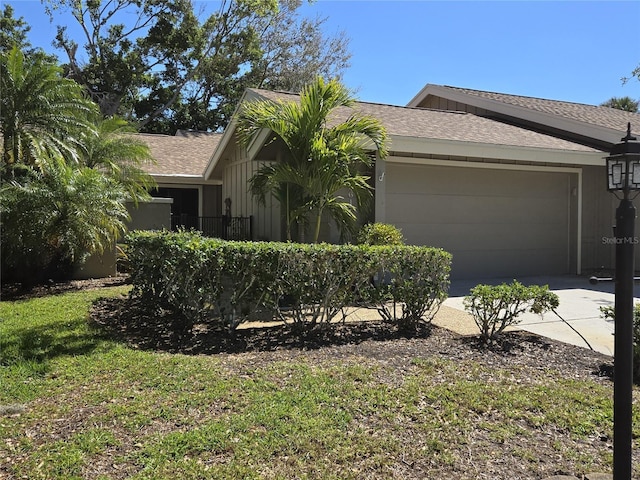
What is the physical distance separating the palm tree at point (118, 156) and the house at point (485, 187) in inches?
85.8

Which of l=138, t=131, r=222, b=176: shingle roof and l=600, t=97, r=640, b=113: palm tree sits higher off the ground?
l=600, t=97, r=640, b=113: palm tree

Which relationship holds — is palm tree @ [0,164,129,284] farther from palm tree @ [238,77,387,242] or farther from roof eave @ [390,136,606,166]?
roof eave @ [390,136,606,166]

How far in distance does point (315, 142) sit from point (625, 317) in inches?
232

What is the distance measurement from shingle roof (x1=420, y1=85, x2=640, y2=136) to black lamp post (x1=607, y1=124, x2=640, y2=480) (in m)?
11.7

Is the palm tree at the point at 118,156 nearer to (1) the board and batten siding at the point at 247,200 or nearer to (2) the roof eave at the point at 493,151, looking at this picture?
(1) the board and batten siding at the point at 247,200

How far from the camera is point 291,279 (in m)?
5.95

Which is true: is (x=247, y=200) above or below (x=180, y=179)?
below

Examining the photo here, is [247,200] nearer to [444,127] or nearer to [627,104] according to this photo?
[444,127]

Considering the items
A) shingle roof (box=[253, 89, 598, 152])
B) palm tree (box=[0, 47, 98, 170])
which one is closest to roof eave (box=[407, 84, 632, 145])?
shingle roof (box=[253, 89, 598, 152])

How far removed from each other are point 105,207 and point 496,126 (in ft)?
31.9

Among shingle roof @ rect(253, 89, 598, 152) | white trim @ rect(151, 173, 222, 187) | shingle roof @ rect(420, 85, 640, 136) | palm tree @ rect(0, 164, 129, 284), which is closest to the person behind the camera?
palm tree @ rect(0, 164, 129, 284)

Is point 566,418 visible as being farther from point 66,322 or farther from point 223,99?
point 223,99

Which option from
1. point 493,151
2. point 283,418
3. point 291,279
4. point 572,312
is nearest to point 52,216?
point 291,279

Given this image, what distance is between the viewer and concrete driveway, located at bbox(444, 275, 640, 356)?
6.42 meters
